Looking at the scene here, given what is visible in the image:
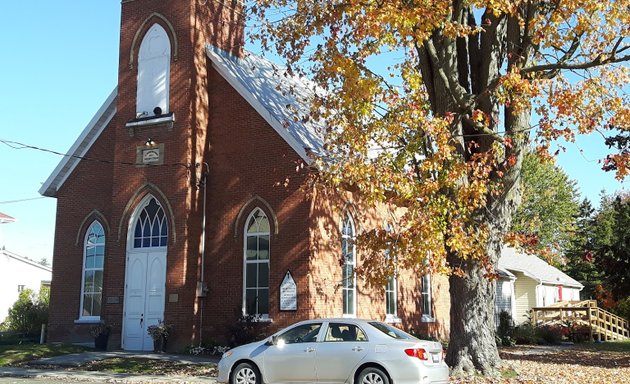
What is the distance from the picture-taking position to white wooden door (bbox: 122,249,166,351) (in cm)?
2078

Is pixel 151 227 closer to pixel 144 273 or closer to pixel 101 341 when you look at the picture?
pixel 144 273

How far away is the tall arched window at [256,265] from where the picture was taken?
2011cm

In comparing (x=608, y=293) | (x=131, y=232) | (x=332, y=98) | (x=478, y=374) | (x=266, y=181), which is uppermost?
(x=332, y=98)

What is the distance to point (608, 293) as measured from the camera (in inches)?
867

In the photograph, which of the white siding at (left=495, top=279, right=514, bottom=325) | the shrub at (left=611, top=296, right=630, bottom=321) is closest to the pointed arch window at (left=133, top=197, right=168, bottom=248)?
the white siding at (left=495, top=279, right=514, bottom=325)

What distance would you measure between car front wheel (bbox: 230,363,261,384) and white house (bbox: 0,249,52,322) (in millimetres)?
32017

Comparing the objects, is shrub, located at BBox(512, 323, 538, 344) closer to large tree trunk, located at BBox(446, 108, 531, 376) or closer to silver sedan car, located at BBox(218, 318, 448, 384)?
large tree trunk, located at BBox(446, 108, 531, 376)

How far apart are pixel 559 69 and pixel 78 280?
1665cm

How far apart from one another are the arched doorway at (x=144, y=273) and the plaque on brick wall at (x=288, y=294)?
3833 millimetres

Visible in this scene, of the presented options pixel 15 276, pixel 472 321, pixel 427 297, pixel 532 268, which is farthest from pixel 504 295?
pixel 15 276

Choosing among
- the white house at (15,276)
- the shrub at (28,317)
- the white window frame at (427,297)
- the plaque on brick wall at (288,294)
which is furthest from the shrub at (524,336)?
the white house at (15,276)

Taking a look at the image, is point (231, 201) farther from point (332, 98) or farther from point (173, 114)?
point (332, 98)

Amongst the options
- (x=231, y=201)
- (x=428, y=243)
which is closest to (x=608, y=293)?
(x=428, y=243)

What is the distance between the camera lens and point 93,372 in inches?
645
